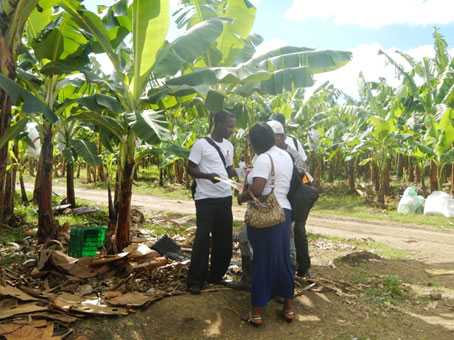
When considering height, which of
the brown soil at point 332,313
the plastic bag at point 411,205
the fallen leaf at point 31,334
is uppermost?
the plastic bag at point 411,205

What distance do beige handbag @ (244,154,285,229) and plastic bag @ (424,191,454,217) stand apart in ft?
29.0

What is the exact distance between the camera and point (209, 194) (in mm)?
4488

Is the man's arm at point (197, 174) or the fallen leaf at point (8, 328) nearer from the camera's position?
the fallen leaf at point (8, 328)

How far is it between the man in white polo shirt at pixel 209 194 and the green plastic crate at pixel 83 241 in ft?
5.58

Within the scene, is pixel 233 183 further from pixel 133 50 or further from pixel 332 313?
pixel 133 50

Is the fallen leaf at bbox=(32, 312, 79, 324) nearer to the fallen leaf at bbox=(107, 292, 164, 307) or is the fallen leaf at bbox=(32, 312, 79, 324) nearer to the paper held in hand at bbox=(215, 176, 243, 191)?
the fallen leaf at bbox=(107, 292, 164, 307)

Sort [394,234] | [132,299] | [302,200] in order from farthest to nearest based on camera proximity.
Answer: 1. [394,234]
2. [302,200]
3. [132,299]

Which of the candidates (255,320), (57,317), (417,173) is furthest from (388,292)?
(417,173)


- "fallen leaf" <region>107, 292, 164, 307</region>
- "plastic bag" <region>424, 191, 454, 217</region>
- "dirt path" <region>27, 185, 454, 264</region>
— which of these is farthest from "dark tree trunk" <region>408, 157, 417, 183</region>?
"fallen leaf" <region>107, 292, 164, 307</region>

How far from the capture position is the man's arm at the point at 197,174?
4.39m

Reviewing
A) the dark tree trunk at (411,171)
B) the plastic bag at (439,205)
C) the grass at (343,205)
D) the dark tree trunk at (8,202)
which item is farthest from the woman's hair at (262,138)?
the dark tree trunk at (411,171)

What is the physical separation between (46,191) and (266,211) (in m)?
4.06

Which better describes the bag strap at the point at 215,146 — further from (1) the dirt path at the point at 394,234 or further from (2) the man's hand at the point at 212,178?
(1) the dirt path at the point at 394,234

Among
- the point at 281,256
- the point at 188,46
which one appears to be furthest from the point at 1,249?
the point at 281,256
